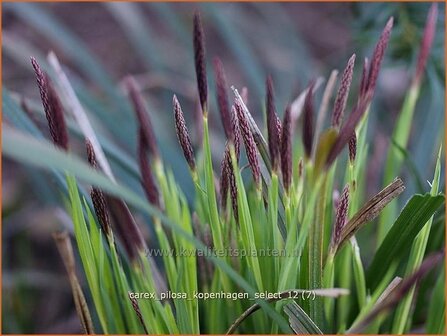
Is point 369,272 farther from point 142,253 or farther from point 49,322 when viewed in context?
point 49,322

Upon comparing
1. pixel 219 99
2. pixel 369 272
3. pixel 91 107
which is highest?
pixel 91 107

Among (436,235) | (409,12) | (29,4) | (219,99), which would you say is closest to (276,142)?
(219,99)

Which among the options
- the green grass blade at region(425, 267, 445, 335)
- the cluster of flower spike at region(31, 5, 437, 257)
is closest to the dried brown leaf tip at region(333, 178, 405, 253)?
the cluster of flower spike at region(31, 5, 437, 257)

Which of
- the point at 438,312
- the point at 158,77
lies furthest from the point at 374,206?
the point at 158,77

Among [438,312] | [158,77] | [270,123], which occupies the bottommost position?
[438,312]

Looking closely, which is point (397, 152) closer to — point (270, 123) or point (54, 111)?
point (270, 123)

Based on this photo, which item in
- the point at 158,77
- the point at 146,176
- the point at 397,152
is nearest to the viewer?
the point at 146,176
